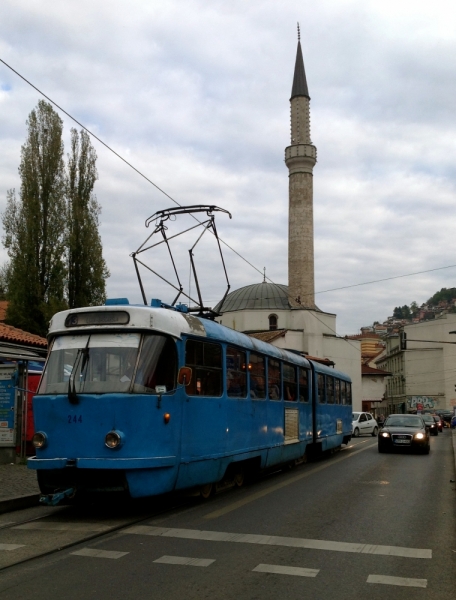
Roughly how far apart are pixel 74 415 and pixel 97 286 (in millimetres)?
25828

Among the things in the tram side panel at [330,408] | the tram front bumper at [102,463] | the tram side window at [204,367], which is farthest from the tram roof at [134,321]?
the tram side panel at [330,408]

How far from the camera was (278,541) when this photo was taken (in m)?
7.45

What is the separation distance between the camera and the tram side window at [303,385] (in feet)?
53.9

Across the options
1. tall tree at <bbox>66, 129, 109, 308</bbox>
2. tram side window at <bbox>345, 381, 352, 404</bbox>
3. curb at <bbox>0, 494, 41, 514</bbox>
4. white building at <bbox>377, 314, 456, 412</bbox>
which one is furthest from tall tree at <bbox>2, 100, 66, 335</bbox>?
white building at <bbox>377, 314, 456, 412</bbox>

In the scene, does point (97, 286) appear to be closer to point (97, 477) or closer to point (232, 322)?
point (97, 477)

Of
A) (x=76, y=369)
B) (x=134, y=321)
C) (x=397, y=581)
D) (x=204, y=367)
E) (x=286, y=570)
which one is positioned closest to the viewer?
(x=397, y=581)

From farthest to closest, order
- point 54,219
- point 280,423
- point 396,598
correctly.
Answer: point 54,219 < point 280,423 < point 396,598

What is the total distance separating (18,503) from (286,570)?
202 inches

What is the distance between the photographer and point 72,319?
9.30 meters

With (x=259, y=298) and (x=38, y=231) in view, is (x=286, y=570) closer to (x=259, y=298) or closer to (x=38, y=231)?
(x=38, y=231)

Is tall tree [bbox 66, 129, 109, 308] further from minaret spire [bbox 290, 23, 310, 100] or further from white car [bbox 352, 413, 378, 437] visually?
minaret spire [bbox 290, 23, 310, 100]

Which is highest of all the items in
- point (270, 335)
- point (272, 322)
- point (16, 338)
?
point (272, 322)

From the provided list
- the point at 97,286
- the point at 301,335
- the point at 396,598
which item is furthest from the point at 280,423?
the point at 301,335

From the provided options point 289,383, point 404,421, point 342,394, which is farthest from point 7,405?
point 404,421
